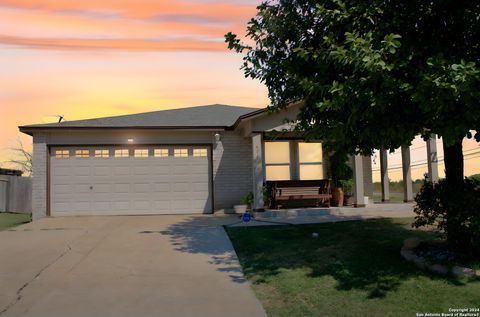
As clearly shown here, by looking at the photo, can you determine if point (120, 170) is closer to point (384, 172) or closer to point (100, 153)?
point (100, 153)

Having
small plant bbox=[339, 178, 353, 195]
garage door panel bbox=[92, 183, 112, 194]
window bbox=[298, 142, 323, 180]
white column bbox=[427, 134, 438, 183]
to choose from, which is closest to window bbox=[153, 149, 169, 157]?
garage door panel bbox=[92, 183, 112, 194]

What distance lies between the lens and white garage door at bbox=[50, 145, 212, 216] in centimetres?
1499

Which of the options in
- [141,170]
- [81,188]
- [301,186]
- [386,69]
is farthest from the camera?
[141,170]

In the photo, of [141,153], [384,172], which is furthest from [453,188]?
[384,172]

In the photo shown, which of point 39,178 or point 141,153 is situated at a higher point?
point 141,153

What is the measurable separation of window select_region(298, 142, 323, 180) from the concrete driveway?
17.0 ft

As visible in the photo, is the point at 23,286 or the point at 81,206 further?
the point at 81,206

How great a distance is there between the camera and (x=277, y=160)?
15.6 meters

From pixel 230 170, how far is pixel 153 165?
8.96 feet

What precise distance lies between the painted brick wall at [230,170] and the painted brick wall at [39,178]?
5.80 metres

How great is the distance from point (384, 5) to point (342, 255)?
4142mm

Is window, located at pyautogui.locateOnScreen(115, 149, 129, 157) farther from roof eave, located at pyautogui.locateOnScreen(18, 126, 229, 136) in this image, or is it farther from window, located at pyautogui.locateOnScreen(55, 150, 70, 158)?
window, located at pyautogui.locateOnScreen(55, 150, 70, 158)

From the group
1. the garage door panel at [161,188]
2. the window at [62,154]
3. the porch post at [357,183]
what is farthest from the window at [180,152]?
the porch post at [357,183]

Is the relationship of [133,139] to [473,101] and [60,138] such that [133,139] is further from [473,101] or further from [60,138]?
A: [473,101]
